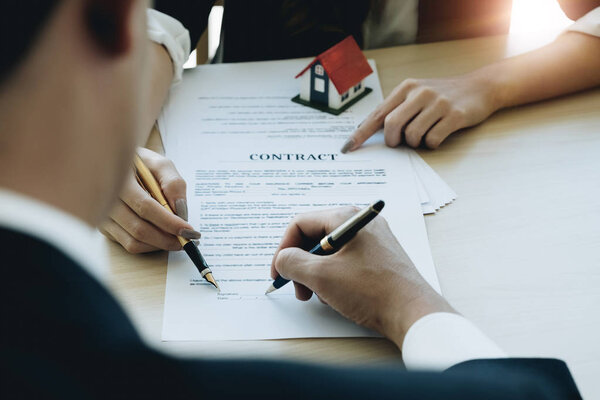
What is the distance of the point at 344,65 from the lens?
45.8 inches

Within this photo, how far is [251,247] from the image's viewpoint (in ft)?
2.92

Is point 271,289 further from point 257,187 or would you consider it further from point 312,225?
point 257,187

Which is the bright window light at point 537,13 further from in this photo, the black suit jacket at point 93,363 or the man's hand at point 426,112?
the black suit jacket at point 93,363

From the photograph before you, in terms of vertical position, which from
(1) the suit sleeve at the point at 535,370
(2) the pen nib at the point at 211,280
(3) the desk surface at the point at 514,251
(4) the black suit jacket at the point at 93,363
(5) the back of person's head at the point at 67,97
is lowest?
(3) the desk surface at the point at 514,251

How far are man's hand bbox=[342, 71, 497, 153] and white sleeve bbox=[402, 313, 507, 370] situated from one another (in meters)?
0.42

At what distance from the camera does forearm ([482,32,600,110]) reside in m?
1.18

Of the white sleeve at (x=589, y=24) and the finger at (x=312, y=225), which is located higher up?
the white sleeve at (x=589, y=24)

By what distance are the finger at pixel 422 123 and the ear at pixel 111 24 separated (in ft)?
2.45

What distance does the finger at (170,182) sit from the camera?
35.8 inches

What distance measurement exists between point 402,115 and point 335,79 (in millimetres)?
145

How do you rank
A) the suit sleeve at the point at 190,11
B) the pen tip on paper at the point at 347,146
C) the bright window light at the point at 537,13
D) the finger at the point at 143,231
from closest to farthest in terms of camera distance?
the finger at the point at 143,231
the pen tip on paper at the point at 347,146
the suit sleeve at the point at 190,11
the bright window light at the point at 537,13

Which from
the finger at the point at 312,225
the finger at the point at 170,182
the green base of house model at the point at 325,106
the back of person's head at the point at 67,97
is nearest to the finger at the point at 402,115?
the green base of house model at the point at 325,106

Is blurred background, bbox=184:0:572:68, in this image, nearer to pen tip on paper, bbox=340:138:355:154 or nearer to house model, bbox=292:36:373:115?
house model, bbox=292:36:373:115

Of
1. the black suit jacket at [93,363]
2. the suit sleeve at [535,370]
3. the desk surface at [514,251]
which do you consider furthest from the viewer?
the desk surface at [514,251]
